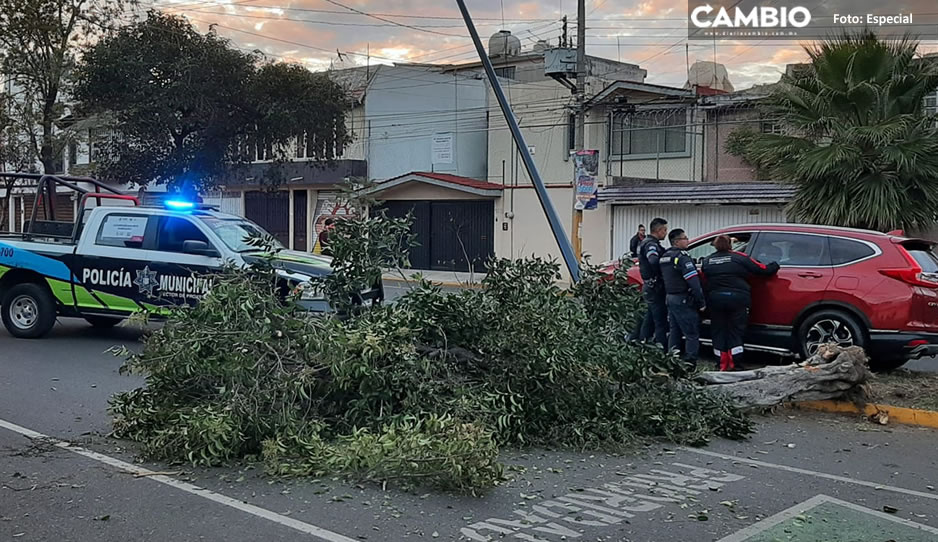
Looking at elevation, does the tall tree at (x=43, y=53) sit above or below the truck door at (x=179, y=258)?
above

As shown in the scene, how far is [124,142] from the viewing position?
81.1 ft

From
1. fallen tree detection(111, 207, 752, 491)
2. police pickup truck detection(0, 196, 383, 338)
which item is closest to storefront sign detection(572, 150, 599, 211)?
police pickup truck detection(0, 196, 383, 338)

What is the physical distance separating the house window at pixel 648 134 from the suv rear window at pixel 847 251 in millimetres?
16848

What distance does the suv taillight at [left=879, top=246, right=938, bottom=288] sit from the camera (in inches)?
381

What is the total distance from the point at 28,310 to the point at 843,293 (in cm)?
1090

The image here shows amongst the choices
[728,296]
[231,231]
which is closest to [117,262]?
[231,231]

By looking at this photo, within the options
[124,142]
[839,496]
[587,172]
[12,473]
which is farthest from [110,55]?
[839,496]

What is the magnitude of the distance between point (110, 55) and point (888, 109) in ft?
59.7

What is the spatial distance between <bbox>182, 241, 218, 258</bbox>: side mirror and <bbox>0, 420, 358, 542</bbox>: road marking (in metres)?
4.49

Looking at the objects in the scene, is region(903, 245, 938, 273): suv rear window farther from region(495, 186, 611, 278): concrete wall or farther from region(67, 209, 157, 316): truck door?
region(495, 186, 611, 278): concrete wall

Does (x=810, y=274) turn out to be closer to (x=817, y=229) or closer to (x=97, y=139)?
(x=817, y=229)

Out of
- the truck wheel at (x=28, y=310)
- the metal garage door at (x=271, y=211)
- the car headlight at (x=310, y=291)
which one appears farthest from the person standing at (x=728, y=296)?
the metal garage door at (x=271, y=211)

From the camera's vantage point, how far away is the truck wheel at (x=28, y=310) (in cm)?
1266

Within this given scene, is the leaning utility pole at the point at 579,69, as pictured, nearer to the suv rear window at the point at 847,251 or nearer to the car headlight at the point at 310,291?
the suv rear window at the point at 847,251
